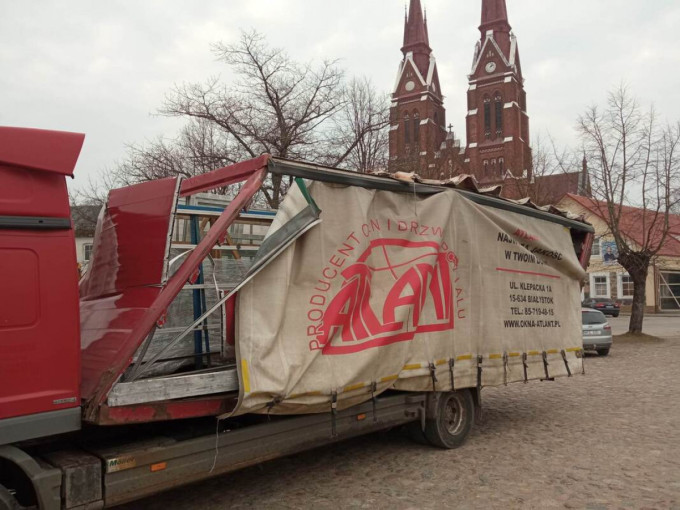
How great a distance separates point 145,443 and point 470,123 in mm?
73005

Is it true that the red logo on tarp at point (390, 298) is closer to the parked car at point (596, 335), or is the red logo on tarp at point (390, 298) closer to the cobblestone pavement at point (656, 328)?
the parked car at point (596, 335)

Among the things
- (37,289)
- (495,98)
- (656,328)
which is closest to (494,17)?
(495,98)

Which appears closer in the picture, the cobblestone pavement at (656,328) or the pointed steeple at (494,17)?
the cobblestone pavement at (656,328)

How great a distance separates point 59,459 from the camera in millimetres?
3619

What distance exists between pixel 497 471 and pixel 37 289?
14.8 ft

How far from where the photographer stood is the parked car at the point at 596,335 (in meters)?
17.3

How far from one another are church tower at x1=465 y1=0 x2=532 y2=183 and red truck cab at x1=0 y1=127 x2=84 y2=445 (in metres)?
65.3

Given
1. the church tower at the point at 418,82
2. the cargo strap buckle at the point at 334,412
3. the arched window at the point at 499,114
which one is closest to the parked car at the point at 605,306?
the church tower at the point at 418,82

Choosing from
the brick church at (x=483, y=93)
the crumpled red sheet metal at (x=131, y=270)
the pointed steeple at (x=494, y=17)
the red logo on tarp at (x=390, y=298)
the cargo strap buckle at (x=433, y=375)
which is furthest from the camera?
the pointed steeple at (x=494, y=17)

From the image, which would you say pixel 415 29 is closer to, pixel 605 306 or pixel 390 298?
pixel 605 306

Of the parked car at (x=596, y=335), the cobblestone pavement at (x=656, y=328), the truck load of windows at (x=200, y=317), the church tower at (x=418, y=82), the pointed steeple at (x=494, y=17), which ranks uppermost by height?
the pointed steeple at (x=494, y=17)

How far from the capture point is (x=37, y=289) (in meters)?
3.46

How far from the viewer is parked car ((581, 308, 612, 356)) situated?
17.3 meters

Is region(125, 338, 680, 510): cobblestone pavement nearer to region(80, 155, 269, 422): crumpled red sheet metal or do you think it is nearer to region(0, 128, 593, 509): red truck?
region(0, 128, 593, 509): red truck
